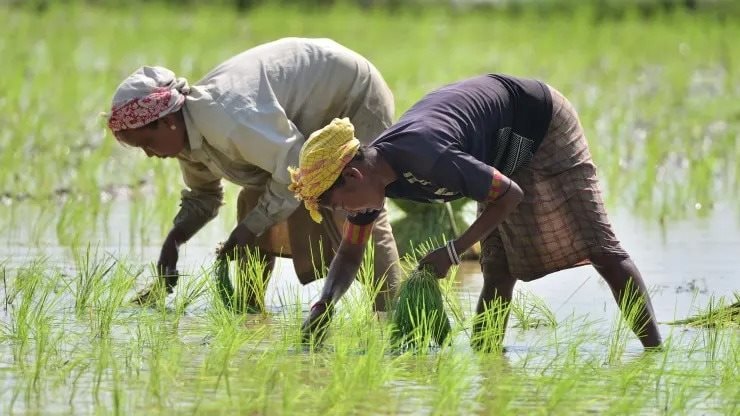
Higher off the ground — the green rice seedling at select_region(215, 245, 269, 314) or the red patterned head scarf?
the red patterned head scarf

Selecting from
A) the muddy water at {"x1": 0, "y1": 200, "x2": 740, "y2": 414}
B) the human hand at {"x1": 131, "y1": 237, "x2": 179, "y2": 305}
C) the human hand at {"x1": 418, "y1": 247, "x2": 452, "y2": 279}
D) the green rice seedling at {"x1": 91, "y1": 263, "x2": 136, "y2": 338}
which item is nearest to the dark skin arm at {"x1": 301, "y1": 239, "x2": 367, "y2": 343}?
the muddy water at {"x1": 0, "y1": 200, "x2": 740, "y2": 414}

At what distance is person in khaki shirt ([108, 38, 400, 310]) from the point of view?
520 centimetres

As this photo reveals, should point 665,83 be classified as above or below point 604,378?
above

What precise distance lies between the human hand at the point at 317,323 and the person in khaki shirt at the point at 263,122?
0.40 meters

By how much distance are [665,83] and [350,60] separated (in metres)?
8.67

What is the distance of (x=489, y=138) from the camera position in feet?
15.6

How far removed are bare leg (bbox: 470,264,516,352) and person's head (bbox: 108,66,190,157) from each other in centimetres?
112

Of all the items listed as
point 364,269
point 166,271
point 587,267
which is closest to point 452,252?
point 364,269

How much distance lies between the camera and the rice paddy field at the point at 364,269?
430cm

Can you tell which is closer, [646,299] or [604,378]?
[604,378]

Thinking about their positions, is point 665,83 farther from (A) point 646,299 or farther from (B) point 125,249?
(A) point 646,299

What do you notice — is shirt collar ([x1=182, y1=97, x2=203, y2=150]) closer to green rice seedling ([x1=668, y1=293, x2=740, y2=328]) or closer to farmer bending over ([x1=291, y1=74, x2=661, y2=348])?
farmer bending over ([x1=291, y1=74, x2=661, y2=348])

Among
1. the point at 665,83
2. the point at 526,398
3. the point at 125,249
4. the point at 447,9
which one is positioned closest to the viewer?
the point at 526,398

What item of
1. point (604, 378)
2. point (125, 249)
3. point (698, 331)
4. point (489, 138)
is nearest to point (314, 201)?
point (489, 138)
